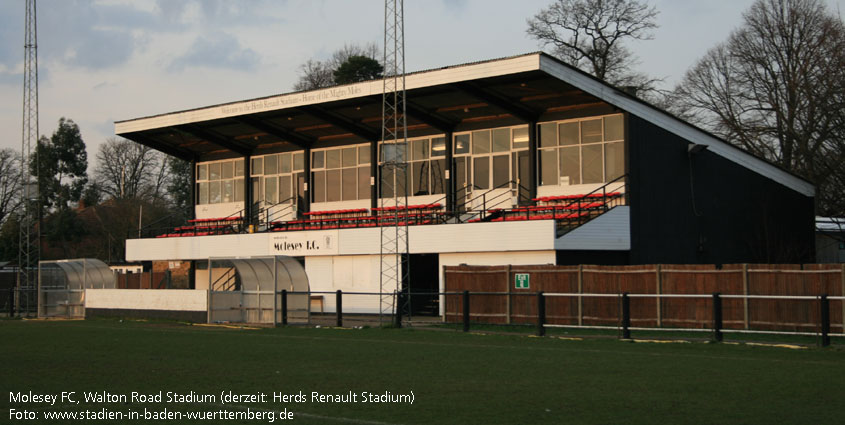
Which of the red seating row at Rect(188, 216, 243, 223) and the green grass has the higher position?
the red seating row at Rect(188, 216, 243, 223)

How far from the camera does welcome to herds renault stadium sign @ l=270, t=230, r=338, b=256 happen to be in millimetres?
39844

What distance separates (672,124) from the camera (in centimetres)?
3659

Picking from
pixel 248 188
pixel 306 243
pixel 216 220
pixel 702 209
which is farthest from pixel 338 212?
pixel 702 209

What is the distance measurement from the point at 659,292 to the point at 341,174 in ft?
76.3

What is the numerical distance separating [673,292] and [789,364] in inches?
392

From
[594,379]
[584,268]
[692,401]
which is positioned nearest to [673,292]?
[584,268]

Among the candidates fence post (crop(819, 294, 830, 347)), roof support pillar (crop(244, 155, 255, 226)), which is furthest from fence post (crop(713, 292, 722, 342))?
roof support pillar (crop(244, 155, 255, 226))

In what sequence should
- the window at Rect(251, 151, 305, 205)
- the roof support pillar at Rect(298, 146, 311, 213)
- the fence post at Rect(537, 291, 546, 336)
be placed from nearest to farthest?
the fence post at Rect(537, 291, 546, 336) < the roof support pillar at Rect(298, 146, 311, 213) < the window at Rect(251, 151, 305, 205)

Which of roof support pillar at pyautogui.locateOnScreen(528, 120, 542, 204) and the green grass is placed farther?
roof support pillar at pyautogui.locateOnScreen(528, 120, 542, 204)

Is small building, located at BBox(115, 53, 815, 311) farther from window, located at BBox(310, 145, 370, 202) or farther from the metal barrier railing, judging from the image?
the metal barrier railing

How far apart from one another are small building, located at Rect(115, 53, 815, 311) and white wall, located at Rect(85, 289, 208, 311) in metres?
6.12

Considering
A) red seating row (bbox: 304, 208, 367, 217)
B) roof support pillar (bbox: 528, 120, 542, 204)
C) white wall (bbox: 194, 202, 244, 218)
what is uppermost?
roof support pillar (bbox: 528, 120, 542, 204)

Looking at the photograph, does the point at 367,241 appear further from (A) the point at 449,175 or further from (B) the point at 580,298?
(B) the point at 580,298

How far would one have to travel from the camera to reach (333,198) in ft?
152
